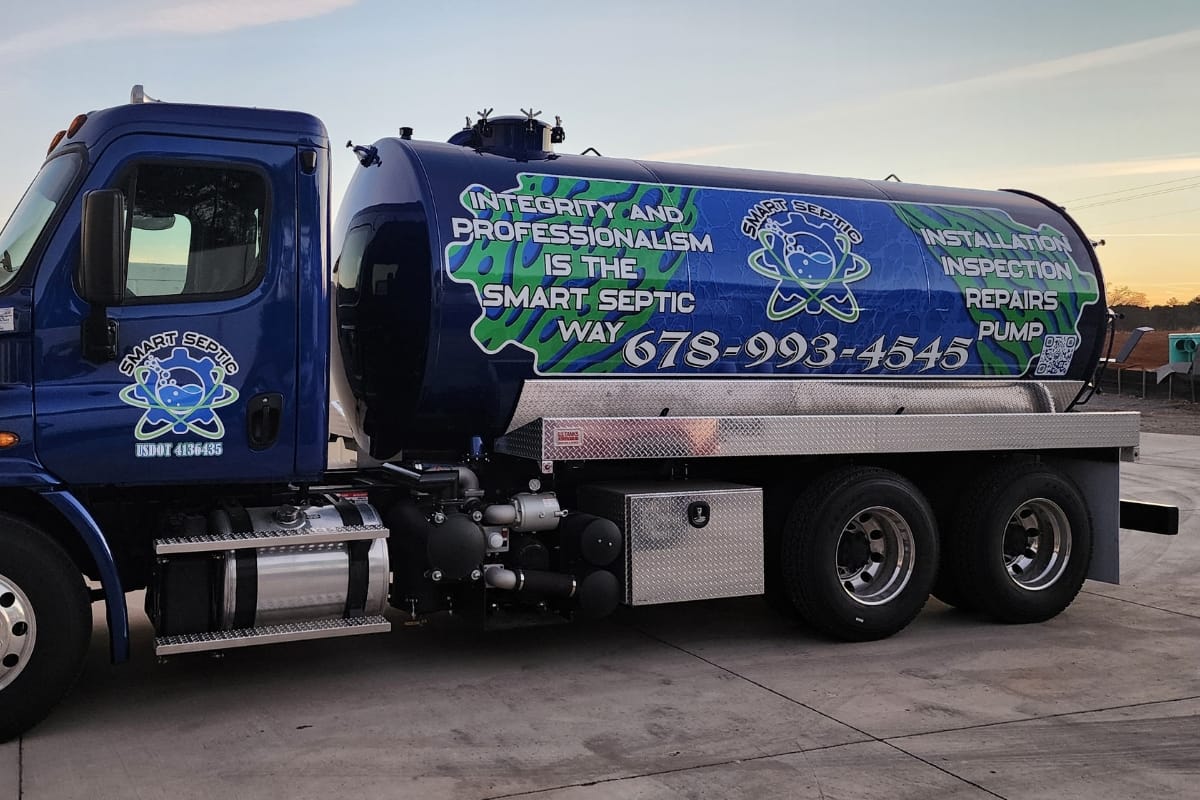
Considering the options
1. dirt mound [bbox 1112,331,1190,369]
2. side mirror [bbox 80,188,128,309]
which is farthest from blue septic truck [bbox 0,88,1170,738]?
dirt mound [bbox 1112,331,1190,369]

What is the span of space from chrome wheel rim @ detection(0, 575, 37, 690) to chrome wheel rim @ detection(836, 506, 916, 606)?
Result: 198 inches

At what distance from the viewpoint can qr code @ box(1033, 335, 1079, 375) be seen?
901 cm

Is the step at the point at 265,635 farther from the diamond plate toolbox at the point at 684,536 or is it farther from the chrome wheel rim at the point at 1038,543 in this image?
the chrome wheel rim at the point at 1038,543

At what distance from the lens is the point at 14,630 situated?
5711 millimetres

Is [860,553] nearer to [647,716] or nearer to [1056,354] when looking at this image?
[1056,354]

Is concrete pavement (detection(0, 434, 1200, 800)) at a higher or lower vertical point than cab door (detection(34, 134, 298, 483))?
lower

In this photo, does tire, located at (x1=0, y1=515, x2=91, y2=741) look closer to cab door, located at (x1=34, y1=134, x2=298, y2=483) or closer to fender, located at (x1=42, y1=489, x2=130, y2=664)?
fender, located at (x1=42, y1=489, x2=130, y2=664)

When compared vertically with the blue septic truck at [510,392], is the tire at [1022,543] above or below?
below

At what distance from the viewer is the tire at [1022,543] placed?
27.9 ft

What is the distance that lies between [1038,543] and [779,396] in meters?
2.53

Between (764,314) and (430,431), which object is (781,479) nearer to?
(764,314)

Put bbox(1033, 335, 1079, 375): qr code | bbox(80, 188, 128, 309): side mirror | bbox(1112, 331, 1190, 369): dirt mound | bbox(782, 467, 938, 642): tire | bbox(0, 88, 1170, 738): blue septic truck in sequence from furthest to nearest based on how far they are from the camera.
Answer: bbox(1112, 331, 1190, 369): dirt mound < bbox(1033, 335, 1079, 375): qr code < bbox(782, 467, 938, 642): tire < bbox(0, 88, 1170, 738): blue septic truck < bbox(80, 188, 128, 309): side mirror

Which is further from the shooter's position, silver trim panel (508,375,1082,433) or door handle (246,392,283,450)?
silver trim panel (508,375,1082,433)

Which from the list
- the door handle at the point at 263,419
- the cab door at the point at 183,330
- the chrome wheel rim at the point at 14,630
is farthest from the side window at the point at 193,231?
the chrome wheel rim at the point at 14,630
